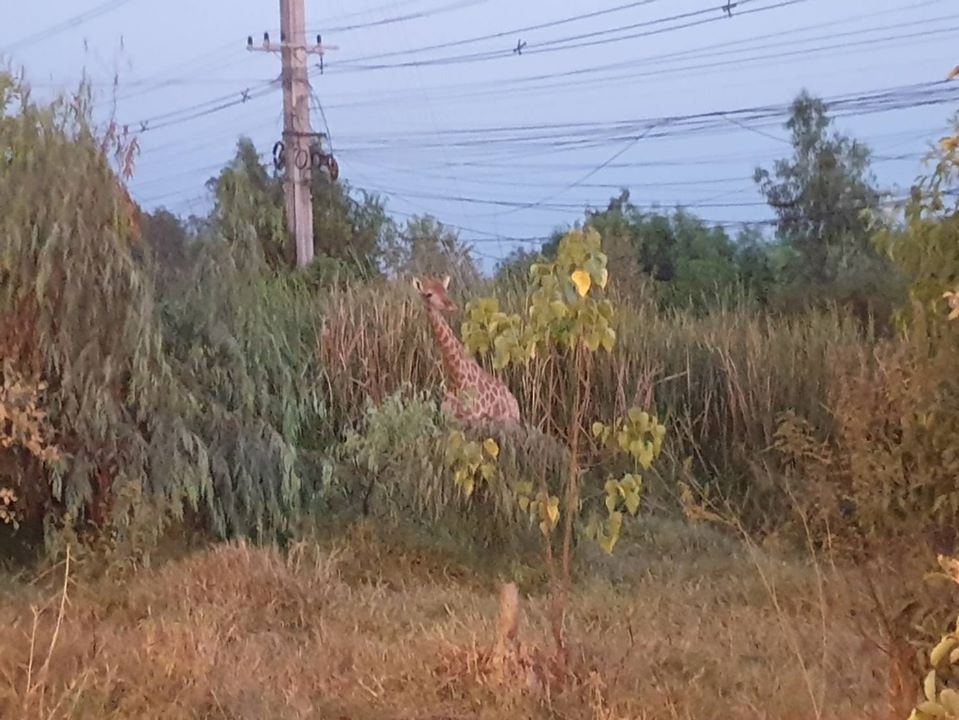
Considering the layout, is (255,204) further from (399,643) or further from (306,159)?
(399,643)

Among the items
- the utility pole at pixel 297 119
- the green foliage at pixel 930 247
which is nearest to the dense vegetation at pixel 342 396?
the green foliage at pixel 930 247

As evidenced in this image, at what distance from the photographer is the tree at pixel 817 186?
1675cm

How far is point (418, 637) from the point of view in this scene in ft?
15.8

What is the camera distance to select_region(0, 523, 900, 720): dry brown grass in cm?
397

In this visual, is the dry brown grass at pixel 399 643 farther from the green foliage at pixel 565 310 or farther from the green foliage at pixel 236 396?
the green foliage at pixel 565 310

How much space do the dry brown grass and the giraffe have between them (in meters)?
1.25

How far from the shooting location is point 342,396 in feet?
28.6

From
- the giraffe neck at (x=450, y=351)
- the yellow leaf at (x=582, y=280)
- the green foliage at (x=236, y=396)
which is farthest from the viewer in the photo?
the giraffe neck at (x=450, y=351)

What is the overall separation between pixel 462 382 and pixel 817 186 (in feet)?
36.4

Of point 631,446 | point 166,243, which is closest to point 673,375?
point 166,243

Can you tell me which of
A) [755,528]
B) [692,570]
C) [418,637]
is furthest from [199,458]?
[755,528]

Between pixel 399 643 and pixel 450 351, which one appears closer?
pixel 399 643

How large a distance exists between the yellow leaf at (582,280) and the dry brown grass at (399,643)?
128 cm

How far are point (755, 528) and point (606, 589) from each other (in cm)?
226
